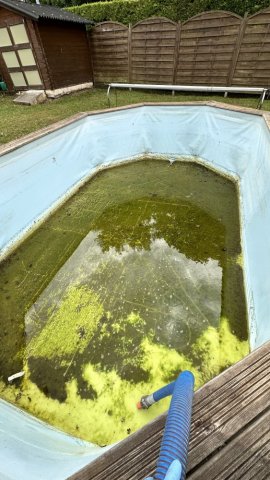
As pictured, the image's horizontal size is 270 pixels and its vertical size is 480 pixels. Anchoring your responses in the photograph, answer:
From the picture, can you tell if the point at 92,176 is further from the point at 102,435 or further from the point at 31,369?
the point at 102,435

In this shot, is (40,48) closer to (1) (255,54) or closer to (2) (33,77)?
(2) (33,77)

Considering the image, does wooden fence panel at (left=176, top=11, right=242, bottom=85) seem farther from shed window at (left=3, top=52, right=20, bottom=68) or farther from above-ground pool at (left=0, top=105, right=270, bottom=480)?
shed window at (left=3, top=52, right=20, bottom=68)

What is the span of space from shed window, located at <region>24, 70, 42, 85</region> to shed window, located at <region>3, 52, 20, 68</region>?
43 centimetres

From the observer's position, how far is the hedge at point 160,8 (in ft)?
19.9

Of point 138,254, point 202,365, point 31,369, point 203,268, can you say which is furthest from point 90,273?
point 202,365

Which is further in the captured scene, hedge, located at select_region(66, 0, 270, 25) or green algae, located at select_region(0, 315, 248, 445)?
hedge, located at select_region(66, 0, 270, 25)

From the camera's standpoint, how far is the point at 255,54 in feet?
19.1

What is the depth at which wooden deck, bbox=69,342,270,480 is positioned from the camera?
695 millimetres

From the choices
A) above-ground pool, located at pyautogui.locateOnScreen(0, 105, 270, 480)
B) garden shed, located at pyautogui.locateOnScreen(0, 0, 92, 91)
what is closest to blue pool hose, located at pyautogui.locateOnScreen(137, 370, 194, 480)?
above-ground pool, located at pyautogui.locateOnScreen(0, 105, 270, 480)

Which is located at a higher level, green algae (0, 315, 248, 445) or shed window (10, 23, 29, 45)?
shed window (10, 23, 29, 45)

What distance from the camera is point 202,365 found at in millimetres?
2029

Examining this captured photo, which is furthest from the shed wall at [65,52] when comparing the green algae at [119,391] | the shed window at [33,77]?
the green algae at [119,391]

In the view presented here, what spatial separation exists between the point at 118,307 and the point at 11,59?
855 centimetres

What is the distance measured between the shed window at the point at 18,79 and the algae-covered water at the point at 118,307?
20.2 feet
